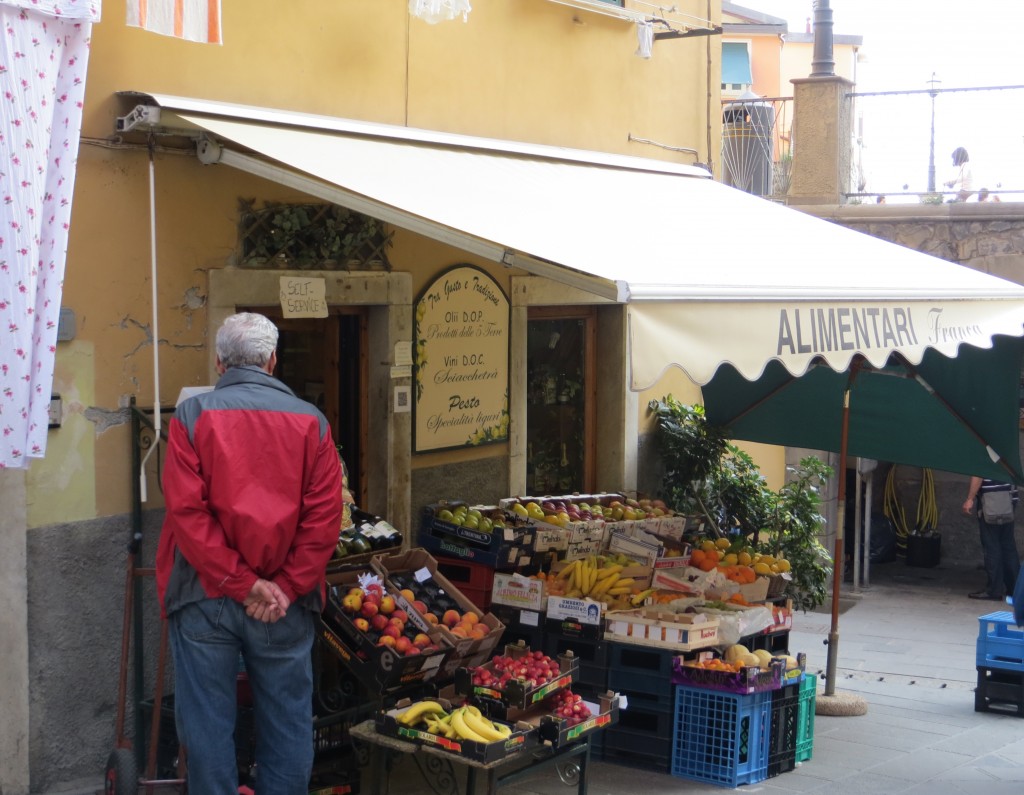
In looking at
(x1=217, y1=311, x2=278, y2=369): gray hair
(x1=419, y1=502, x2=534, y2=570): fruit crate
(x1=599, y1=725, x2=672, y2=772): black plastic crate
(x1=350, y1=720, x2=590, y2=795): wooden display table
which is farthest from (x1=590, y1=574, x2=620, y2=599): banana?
(x1=217, y1=311, x2=278, y2=369): gray hair

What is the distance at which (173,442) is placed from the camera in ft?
13.7

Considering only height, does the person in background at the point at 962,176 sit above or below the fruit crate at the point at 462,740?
above

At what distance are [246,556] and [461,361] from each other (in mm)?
3334

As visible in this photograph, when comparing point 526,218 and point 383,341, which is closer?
point 526,218

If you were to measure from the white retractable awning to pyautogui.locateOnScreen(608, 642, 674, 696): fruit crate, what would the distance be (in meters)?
1.51

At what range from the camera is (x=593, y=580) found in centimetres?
646

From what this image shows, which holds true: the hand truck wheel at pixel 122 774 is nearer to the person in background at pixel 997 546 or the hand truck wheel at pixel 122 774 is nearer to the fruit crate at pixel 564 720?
the fruit crate at pixel 564 720

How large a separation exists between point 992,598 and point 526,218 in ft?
28.5

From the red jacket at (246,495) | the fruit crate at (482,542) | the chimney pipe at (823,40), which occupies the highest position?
the chimney pipe at (823,40)

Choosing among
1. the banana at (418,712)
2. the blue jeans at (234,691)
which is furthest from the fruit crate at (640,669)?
the blue jeans at (234,691)

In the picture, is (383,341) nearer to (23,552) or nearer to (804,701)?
(23,552)

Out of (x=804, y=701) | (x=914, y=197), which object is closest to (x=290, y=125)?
(x=804, y=701)

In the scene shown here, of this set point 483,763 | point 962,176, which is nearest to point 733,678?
point 483,763

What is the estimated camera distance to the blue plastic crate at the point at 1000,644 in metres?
7.62
